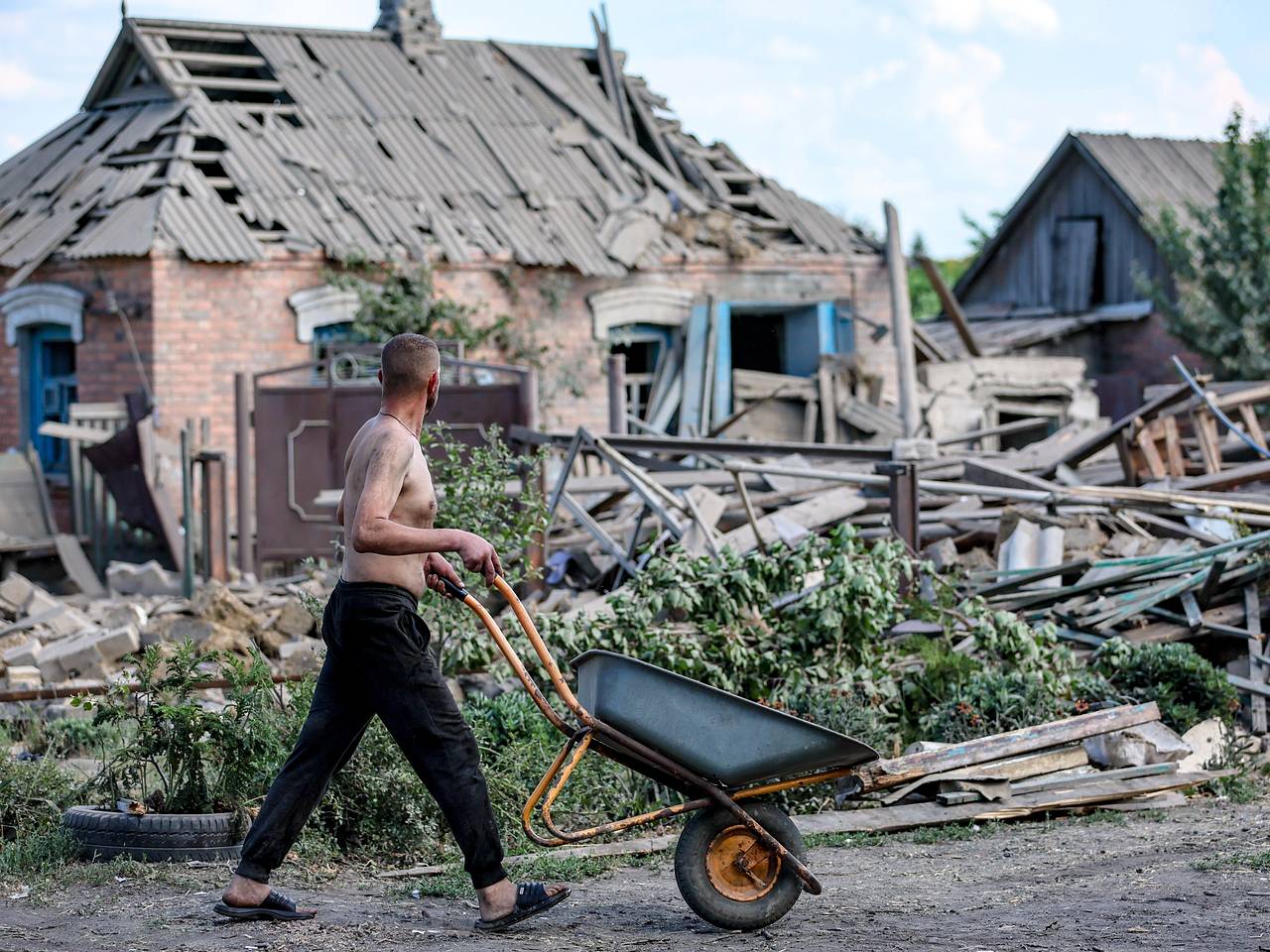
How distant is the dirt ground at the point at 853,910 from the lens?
429cm

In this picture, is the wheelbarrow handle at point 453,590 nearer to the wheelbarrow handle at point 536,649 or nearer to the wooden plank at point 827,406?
the wheelbarrow handle at point 536,649

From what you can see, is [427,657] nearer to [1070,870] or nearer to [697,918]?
[697,918]

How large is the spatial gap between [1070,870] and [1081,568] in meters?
3.49

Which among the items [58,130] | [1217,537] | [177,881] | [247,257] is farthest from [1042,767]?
[58,130]

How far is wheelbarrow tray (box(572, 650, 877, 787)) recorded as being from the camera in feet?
14.4

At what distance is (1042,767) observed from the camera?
6.39m

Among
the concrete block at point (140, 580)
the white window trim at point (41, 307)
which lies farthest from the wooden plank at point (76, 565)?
the white window trim at point (41, 307)

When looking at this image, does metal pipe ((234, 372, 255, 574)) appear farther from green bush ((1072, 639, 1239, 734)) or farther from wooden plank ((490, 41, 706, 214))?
green bush ((1072, 639, 1239, 734))

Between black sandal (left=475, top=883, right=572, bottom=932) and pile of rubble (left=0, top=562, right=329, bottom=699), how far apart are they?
2901 millimetres

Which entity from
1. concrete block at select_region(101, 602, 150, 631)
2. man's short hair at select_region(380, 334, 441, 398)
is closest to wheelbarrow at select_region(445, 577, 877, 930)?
man's short hair at select_region(380, 334, 441, 398)

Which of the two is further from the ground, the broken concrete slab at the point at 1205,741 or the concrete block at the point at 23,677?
the concrete block at the point at 23,677

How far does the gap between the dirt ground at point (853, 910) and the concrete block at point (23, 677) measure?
379 cm

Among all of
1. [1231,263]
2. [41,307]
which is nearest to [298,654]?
[41,307]

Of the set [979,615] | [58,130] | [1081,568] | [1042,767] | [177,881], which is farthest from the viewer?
[58,130]
